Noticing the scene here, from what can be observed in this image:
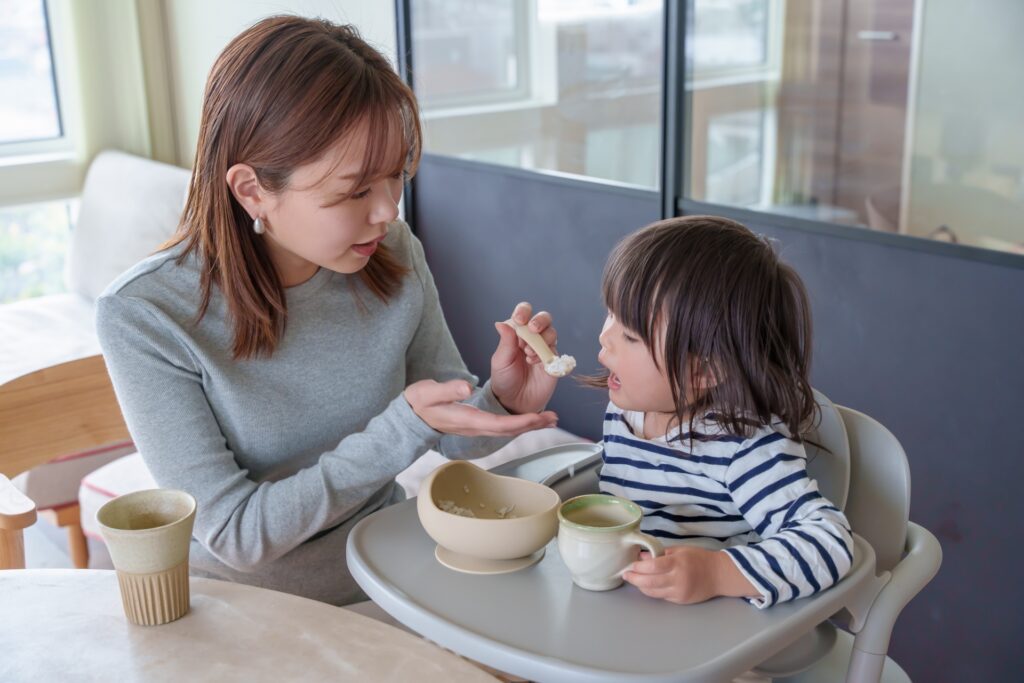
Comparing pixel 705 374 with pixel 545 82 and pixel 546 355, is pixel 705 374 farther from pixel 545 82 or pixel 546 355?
pixel 545 82

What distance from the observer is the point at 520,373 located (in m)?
1.30

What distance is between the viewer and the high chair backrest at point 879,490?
115cm

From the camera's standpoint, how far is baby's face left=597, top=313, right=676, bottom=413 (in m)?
1.16

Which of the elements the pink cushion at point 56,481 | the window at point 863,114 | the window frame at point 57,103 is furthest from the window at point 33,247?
the window at point 863,114

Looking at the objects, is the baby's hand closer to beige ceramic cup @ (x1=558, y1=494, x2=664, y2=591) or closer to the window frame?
beige ceramic cup @ (x1=558, y1=494, x2=664, y2=591)

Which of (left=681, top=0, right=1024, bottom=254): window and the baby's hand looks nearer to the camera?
the baby's hand

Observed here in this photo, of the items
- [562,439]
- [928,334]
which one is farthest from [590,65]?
[928,334]

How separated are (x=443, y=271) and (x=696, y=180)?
0.88 metres

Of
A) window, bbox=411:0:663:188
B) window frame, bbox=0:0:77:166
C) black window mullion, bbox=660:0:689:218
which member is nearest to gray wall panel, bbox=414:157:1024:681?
black window mullion, bbox=660:0:689:218

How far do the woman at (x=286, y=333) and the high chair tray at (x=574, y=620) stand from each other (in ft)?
0.54

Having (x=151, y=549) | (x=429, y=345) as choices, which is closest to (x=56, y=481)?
(x=429, y=345)

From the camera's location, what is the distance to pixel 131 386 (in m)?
1.20

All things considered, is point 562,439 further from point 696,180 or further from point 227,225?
point 227,225

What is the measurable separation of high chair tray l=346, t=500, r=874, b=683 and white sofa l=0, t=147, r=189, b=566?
69.4 inches
